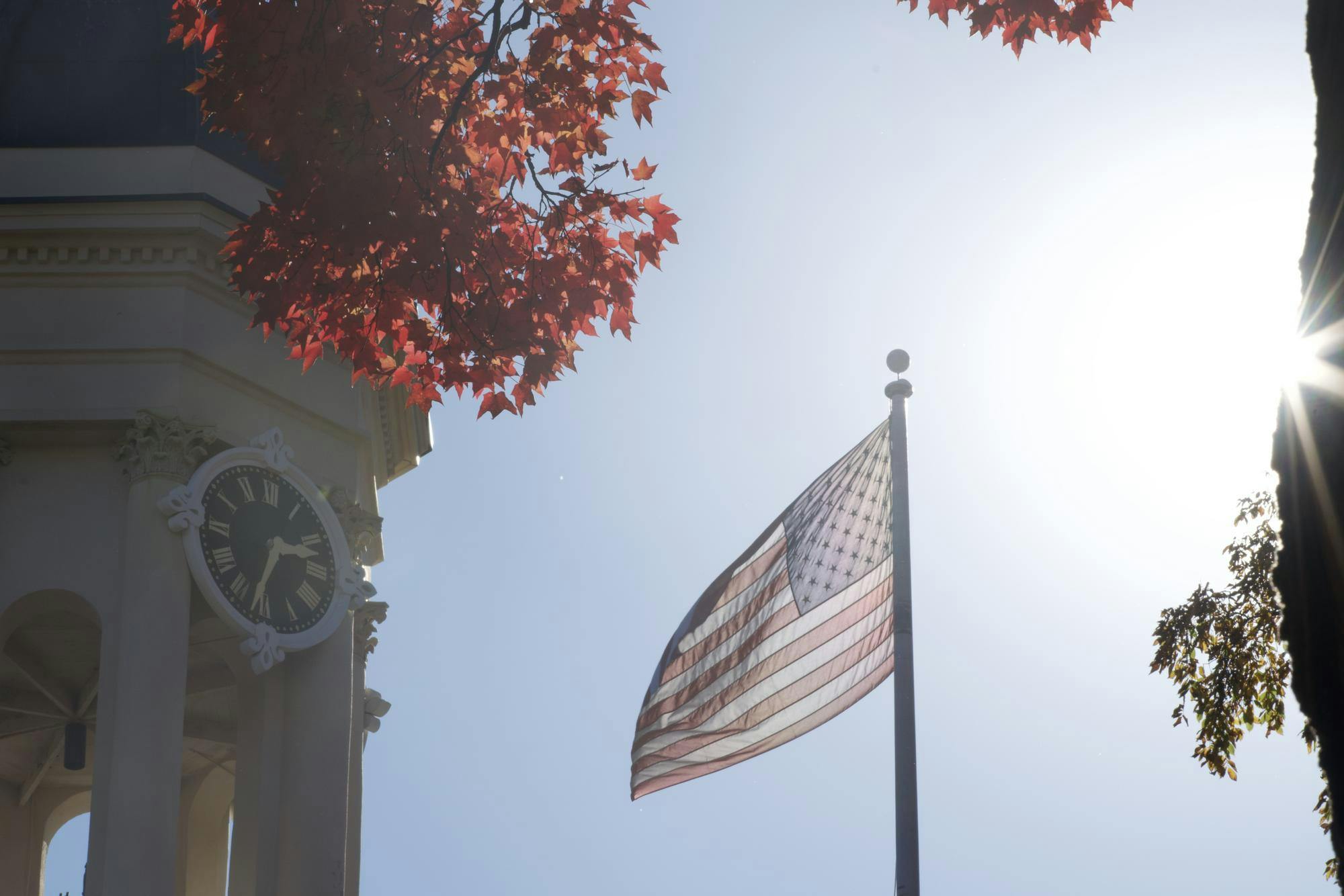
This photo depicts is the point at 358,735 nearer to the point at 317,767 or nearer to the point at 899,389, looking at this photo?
the point at 317,767

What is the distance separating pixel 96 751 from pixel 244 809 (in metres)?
2.19

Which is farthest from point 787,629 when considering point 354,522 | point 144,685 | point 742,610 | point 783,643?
point 354,522

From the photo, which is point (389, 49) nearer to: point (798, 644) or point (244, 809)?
point (798, 644)

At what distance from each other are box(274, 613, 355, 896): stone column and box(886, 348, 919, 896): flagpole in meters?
10.5

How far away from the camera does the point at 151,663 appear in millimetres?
19766

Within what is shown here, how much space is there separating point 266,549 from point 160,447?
189cm

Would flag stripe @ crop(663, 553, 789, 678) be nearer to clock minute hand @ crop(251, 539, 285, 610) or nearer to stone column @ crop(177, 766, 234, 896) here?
clock minute hand @ crop(251, 539, 285, 610)

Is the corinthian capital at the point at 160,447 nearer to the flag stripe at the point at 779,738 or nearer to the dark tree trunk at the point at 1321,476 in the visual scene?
the flag stripe at the point at 779,738

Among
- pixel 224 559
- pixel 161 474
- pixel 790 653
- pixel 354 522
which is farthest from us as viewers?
pixel 354 522

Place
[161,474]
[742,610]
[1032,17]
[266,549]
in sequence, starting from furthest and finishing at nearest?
[266,549]
[161,474]
[742,610]
[1032,17]

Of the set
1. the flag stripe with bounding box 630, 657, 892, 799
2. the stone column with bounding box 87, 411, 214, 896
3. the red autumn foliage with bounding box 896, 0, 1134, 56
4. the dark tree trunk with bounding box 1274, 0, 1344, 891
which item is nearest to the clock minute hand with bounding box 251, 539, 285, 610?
the stone column with bounding box 87, 411, 214, 896

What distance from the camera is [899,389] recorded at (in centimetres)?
1316

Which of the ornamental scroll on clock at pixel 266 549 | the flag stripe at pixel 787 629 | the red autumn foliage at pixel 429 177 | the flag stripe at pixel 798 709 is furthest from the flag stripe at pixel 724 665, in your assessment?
the ornamental scroll on clock at pixel 266 549

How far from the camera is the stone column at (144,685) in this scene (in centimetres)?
1894
